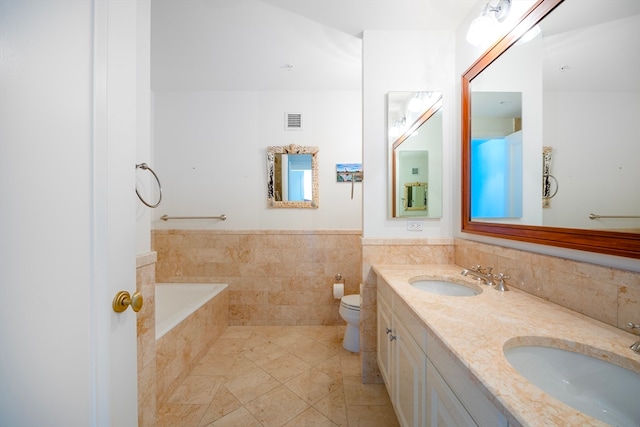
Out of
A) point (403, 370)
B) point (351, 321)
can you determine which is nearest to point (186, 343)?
point (351, 321)

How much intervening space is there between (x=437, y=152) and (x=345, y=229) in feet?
4.22

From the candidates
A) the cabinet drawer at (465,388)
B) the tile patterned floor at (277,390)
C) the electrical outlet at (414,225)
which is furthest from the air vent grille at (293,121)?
the cabinet drawer at (465,388)

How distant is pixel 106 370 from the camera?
1.89 feet

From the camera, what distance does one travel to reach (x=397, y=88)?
5.56 feet

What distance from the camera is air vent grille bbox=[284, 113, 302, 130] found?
2.64 meters

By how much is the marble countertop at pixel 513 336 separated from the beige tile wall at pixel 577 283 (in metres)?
0.04

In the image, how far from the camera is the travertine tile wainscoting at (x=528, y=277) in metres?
0.73

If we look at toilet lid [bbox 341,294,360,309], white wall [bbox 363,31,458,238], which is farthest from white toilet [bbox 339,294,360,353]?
white wall [bbox 363,31,458,238]

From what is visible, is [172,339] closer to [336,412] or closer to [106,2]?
[336,412]

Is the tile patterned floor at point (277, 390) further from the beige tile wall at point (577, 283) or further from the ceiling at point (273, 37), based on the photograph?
the ceiling at point (273, 37)

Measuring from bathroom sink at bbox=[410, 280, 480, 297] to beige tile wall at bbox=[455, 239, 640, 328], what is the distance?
20 centimetres

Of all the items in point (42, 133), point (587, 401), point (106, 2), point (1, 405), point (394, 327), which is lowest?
point (394, 327)

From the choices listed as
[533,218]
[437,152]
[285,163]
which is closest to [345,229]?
[285,163]

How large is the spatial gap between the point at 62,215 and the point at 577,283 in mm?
1592
